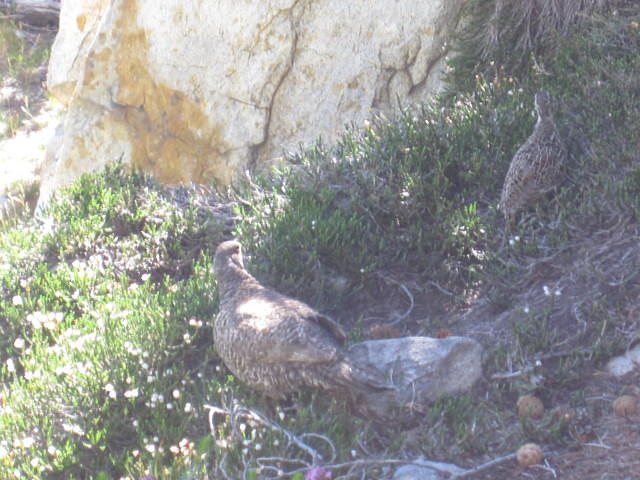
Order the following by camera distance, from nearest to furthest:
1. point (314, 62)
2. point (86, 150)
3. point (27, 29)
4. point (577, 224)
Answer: point (577, 224)
point (314, 62)
point (86, 150)
point (27, 29)

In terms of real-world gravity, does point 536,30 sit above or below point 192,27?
above

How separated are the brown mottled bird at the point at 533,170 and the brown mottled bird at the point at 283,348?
1.76 meters

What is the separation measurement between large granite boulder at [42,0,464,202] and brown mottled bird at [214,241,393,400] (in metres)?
3.90

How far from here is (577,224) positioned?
5559 mm

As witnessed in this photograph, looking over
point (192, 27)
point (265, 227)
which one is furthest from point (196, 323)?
point (192, 27)

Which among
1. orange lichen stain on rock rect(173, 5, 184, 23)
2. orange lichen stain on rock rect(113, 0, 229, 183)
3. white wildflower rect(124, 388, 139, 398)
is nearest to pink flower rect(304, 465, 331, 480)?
white wildflower rect(124, 388, 139, 398)

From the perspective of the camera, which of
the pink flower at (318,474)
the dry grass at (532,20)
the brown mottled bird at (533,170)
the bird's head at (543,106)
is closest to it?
the pink flower at (318,474)

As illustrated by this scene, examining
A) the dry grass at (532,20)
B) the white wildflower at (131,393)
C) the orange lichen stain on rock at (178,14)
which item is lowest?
the white wildflower at (131,393)

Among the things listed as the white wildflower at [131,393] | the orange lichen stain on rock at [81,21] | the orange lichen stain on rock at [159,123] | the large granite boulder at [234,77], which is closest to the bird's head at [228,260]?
the white wildflower at [131,393]

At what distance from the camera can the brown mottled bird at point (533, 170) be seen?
5.70m

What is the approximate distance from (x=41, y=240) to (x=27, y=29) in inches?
326

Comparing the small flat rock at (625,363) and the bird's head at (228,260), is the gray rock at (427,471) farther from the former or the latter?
the bird's head at (228,260)

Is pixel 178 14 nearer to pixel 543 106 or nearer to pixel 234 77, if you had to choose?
pixel 234 77

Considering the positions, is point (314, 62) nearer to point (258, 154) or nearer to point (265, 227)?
point (258, 154)
